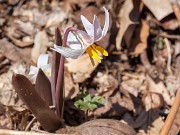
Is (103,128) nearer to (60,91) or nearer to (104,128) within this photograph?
(104,128)

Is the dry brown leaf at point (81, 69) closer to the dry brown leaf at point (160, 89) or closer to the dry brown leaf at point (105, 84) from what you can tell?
the dry brown leaf at point (105, 84)

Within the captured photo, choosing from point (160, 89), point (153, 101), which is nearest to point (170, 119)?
point (153, 101)

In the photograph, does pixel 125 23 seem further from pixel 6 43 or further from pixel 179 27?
pixel 6 43

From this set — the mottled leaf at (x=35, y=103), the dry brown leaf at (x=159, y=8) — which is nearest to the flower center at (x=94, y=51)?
the mottled leaf at (x=35, y=103)

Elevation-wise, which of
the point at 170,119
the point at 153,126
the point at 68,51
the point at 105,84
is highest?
the point at 68,51

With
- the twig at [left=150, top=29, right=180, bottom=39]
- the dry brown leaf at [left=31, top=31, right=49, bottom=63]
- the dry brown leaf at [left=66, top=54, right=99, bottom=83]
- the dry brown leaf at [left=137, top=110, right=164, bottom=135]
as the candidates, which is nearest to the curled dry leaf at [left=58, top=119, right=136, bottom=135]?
the dry brown leaf at [left=137, top=110, right=164, bottom=135]

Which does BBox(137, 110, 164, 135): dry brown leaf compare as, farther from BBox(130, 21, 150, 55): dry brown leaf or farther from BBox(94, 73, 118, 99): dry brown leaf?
BBox(130, 21, 150, 55): dry brown leaf

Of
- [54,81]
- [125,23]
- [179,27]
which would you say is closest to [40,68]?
[54,81]
